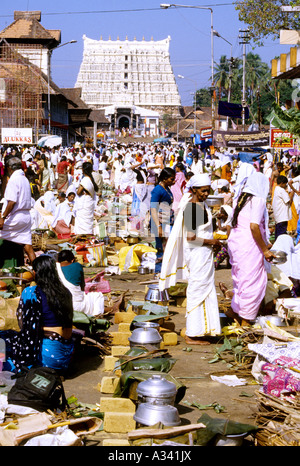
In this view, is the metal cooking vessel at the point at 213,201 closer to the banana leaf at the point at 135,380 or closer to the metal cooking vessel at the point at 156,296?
the metal cooking vessel at the point at 156,296

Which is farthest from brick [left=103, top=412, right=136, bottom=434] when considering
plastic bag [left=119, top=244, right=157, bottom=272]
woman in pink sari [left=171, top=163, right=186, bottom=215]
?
woman in pink sari [left=171, top=163, right=186, bottom=215]

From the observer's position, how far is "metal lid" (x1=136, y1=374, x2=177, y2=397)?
15.5 ft

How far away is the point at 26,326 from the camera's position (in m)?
5.71

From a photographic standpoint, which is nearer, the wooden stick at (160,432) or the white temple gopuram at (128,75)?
the wooden stick at (160,432)

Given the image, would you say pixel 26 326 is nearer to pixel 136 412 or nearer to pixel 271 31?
pixel 136 412

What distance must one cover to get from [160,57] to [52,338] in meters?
126

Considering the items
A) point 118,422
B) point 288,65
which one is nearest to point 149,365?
point 118,422

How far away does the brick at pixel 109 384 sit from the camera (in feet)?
18.5

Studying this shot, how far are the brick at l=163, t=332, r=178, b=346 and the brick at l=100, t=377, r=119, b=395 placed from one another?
152 centimetres

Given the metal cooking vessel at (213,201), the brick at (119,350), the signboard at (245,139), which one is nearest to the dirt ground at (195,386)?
the brick at (119,350)

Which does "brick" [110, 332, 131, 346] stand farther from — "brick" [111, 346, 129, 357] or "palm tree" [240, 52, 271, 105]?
"palm tree" [240, 52, 271, 105]

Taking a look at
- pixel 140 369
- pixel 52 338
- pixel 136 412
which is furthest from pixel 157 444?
pixel 52 338

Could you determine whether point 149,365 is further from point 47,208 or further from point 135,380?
point 47,208

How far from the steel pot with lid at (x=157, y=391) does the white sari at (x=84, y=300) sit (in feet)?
8.24
